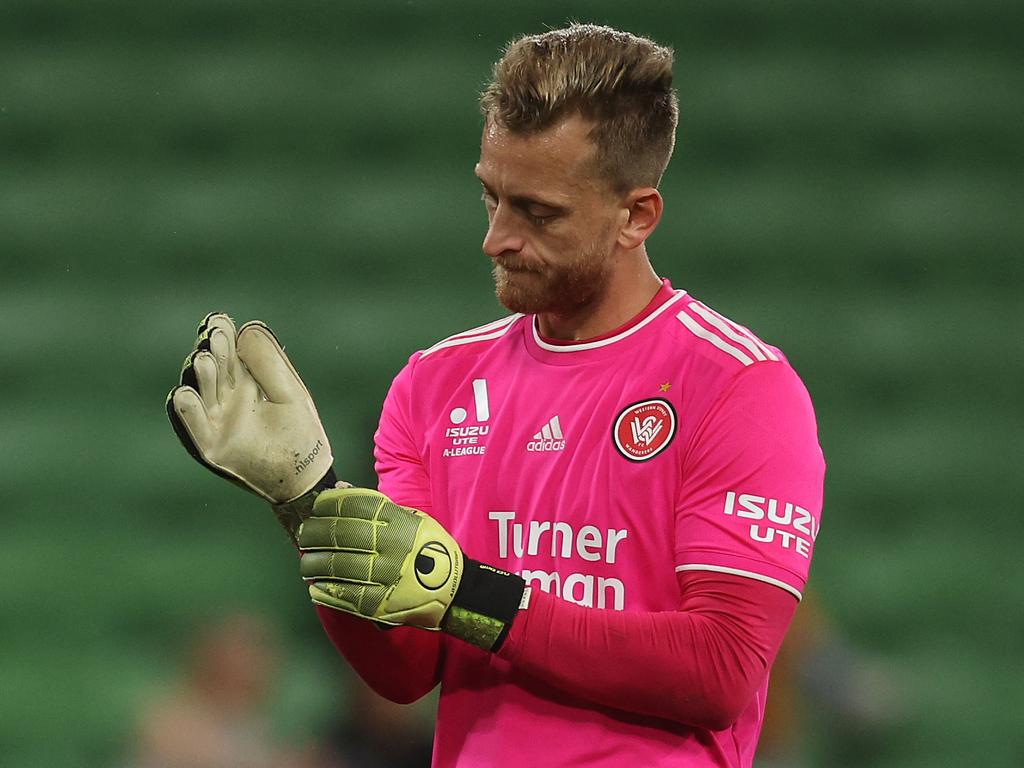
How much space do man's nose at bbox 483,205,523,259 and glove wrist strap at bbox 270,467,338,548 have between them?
288mm

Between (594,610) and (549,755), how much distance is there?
0.55 ft

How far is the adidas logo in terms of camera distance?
5.08 feet

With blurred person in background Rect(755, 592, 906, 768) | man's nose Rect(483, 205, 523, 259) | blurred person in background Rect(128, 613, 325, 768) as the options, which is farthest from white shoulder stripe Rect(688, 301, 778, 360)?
blurred person in background Rect(128, 613, 325, 768)

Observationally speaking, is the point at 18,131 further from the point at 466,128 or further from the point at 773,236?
the point at 773,236

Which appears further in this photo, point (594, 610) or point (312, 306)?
point (312, 306)

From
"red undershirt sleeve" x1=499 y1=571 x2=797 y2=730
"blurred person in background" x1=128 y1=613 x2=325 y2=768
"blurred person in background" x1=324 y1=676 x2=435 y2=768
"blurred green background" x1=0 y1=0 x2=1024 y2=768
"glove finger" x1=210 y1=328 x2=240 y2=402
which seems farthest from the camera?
"blurred green background" x1=0 y1=0 x2=1024 y2=768

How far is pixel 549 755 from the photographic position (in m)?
1.47


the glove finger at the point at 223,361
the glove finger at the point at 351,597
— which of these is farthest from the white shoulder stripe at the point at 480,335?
the glove finger at the point at 351,597

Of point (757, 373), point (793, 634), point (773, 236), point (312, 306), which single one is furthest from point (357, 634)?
point (773, 236)

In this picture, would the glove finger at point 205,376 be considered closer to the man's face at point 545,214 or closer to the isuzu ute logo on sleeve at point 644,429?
the man's face at point 545,214

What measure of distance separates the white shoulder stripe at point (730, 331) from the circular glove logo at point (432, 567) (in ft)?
1.26

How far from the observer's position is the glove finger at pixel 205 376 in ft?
4.83

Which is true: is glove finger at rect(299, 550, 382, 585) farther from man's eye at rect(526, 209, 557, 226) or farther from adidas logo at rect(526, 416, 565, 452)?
man's eye at rect(526, 209, 557, 226)

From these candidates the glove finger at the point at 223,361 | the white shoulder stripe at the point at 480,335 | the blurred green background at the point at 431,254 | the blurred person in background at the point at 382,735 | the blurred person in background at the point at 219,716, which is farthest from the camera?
the blurred green background at the point at 431,254
